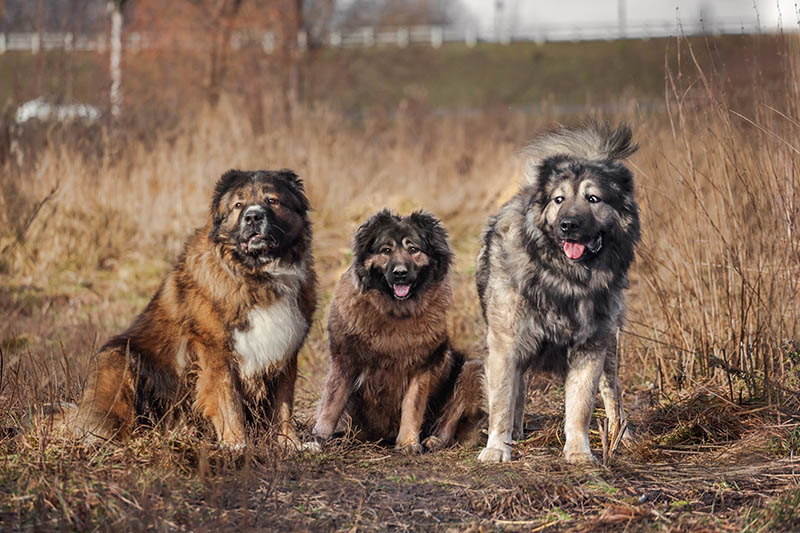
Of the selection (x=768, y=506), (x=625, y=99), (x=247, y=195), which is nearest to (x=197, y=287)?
(x=247, y=195)

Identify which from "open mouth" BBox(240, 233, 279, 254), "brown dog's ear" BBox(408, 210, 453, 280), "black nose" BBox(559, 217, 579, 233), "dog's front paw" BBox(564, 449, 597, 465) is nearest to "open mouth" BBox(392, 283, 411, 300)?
"brown dog's ear" BBox(408, 210, 453, 280)

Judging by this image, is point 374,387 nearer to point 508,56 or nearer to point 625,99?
point 625,99

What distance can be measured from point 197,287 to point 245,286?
0.30 metres

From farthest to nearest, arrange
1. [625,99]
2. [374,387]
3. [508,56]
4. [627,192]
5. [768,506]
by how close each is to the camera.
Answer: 1. [508,56]
2. [625,99]
3. [374,387]
4. [627,192]
5. [768,506]

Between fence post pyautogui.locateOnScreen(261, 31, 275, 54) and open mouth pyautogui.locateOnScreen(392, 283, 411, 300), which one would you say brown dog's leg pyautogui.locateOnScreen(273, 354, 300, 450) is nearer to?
open mouth pyautogui.locateOnScreen(392, 283, 411, 300)

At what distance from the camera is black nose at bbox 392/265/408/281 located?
5.49m

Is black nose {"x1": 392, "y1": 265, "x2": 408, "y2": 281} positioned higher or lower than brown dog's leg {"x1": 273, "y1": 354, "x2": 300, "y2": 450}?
higher

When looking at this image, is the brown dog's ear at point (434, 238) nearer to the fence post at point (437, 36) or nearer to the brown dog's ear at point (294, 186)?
the brown dog's ear at point (294, 186)

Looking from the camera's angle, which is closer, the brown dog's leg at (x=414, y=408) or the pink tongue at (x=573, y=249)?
the pink tongue at (x=573, y=249)

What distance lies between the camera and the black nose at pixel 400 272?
5.49m

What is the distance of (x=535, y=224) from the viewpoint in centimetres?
493

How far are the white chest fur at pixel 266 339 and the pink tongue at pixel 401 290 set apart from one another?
27.4 inches

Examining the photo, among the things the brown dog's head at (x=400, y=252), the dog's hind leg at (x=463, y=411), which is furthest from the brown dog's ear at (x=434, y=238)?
the dog's hind leg at (x=463, y=411)

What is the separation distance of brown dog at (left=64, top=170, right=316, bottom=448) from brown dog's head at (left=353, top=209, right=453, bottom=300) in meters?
0.47
